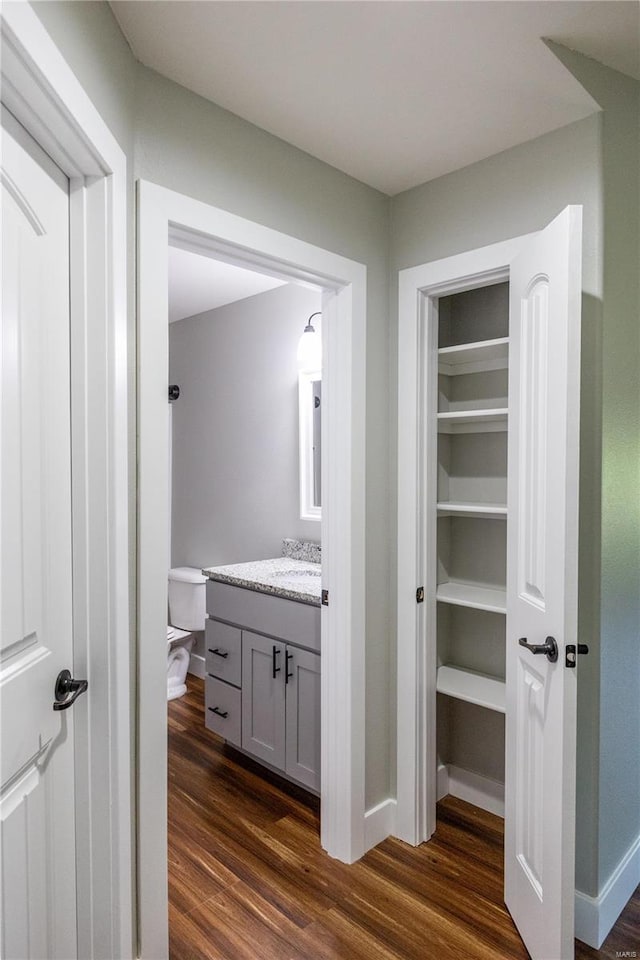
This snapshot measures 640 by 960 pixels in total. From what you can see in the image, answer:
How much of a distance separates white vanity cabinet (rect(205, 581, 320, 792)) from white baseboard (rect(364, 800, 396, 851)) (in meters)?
0.26

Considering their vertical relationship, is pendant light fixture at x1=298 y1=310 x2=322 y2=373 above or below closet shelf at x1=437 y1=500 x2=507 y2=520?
above

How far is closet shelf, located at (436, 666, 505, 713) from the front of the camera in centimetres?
218

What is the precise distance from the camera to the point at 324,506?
2184mm

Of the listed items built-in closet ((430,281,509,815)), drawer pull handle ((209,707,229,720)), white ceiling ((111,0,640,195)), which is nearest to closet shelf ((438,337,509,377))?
built-in closet ((430,281,509,815))

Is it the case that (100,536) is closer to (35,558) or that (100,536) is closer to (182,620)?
(35,558)

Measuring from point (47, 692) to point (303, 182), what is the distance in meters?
1.71

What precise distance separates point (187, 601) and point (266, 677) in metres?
1.36

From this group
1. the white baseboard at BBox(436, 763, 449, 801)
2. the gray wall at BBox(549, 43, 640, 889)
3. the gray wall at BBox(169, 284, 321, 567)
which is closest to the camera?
the gray wall at BBox(549, 43, 640, 889)

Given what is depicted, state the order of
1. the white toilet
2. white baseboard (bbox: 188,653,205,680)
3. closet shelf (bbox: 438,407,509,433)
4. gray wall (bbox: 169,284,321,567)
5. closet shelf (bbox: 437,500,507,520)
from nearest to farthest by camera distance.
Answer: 1. closet shelf (bbox: 437,500,507,520)
2. closet shelf (bbox: 438,407,509,433)
3. gray wall (bbox: 169,284,321,567)
4. the white toilet
5. white baseboard (bbox: 188,653,205,680)

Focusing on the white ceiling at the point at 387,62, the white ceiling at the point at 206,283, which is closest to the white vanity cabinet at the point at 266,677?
the white ceiling at the point at 206,283

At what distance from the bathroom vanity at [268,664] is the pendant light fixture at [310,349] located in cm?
108

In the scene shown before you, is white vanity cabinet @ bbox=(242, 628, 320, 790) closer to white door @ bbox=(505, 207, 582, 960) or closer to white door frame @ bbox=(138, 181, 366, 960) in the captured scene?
white door frame @ bbox=(138, 181, 366, 960)

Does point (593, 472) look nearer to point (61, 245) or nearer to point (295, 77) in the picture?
point (295, 77)

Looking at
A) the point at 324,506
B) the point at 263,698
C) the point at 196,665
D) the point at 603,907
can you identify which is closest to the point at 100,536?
the point at 324,506
